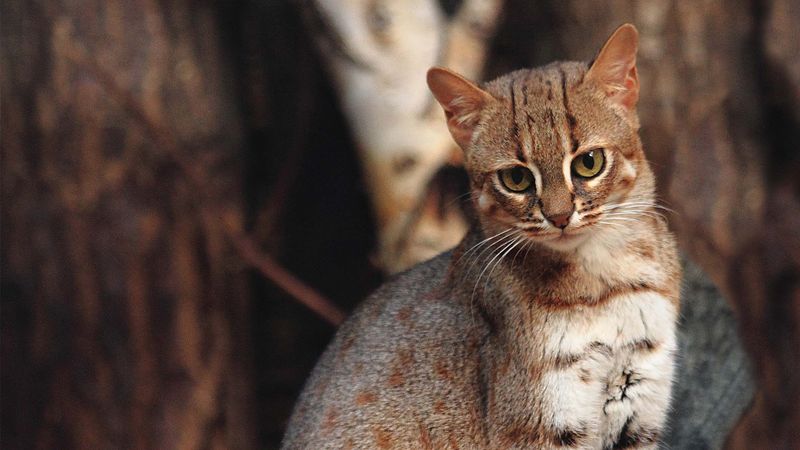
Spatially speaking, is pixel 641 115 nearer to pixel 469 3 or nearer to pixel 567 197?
pixel 469 3

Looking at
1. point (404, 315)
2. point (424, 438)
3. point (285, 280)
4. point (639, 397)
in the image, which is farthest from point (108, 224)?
point (639, 397)

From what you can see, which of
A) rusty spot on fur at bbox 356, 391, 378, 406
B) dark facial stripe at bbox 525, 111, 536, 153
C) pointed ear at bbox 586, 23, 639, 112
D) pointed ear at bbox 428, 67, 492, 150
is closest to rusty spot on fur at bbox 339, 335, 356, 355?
rusty spot on fur at bbox 356, 391, 378, 406

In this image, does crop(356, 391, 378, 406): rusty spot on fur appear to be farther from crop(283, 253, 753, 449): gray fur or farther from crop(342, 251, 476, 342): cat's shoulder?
crop(342, 251, 476, 342): cat's shoulder

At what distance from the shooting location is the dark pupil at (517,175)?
3.64m

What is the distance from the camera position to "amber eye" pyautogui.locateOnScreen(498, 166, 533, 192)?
3613 millimetres

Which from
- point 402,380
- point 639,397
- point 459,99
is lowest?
point 639,397

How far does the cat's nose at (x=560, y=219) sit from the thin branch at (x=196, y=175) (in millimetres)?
3115

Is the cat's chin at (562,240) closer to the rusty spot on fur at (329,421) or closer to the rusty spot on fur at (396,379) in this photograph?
the rusty spot on fur at (396,379)

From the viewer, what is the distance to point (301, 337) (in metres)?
7.34

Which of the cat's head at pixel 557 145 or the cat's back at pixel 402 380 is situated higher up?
the cat's head at pixel 557 145

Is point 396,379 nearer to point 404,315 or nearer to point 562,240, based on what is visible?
point 404,315

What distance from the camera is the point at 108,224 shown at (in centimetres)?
634

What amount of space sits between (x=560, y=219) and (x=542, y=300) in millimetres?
428

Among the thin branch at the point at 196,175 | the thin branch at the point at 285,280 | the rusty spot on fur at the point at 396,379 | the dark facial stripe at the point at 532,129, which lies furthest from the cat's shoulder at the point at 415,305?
the thin branch at the point at 285,280
